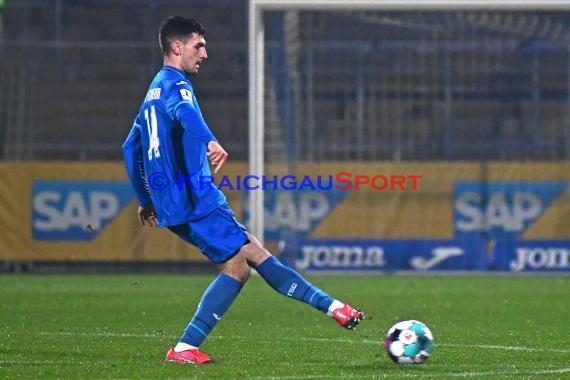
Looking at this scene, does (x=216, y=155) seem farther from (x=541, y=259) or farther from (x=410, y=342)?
(x=541, y=259)

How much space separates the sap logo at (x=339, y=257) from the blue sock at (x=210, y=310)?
11629mm

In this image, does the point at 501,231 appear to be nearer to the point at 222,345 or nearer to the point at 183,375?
the point at 222,345

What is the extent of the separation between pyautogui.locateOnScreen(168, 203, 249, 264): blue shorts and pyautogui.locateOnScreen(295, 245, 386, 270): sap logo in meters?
11.6

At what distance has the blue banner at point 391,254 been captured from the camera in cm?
1925

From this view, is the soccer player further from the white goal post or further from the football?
the white goal post

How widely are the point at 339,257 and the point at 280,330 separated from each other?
901 centimetres

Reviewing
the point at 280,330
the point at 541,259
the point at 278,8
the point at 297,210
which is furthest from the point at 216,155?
the point at 541,259

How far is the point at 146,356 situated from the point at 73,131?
1341cm

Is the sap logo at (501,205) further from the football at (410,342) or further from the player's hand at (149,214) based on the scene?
the football at (410,342)

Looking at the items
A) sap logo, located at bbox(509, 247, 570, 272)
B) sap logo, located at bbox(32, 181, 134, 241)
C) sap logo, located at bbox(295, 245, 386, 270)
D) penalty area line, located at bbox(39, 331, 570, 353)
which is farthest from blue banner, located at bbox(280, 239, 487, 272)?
penalty area line, located at bbox(39, 331, 570, 353)

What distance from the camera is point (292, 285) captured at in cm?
761

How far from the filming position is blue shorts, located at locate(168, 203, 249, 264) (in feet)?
24.8

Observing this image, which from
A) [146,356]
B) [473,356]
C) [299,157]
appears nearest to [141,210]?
[146,356]

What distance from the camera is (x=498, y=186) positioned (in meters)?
19.6
